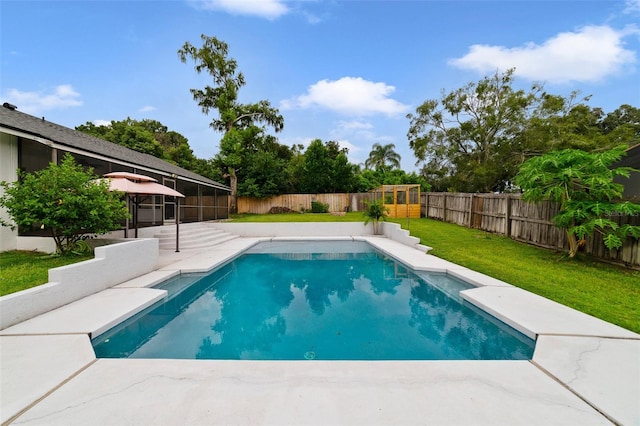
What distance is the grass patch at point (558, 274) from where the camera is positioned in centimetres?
409

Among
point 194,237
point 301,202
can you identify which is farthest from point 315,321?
point 301,202

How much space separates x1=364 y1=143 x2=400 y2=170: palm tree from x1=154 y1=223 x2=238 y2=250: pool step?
19.8m

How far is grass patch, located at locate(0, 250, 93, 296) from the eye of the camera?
4.14 metres

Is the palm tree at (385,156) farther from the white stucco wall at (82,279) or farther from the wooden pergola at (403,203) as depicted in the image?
the white stucco wall at (82,279)

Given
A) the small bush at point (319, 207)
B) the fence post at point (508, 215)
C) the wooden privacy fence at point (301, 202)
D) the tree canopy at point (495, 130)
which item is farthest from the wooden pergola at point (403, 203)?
the fence post at point (508, 215)

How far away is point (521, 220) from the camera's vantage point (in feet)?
29.9

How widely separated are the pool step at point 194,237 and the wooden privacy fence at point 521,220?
1126 centimetres

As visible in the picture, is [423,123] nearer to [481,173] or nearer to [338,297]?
[481,173]

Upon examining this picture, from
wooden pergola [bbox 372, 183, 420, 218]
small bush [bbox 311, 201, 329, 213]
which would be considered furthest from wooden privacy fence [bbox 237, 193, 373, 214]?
wooden pergola [bbox 372, 183, 420, 218]

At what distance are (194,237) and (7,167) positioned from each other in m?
5.38

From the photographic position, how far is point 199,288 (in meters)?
5.83

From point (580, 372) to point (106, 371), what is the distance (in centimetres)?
451

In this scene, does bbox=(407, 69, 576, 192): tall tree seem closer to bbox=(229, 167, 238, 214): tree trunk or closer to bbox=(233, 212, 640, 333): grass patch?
bbox=(233, 212, 640, 333): grass patch

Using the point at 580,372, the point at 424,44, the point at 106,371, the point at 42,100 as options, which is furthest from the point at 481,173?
the point at 42,100
